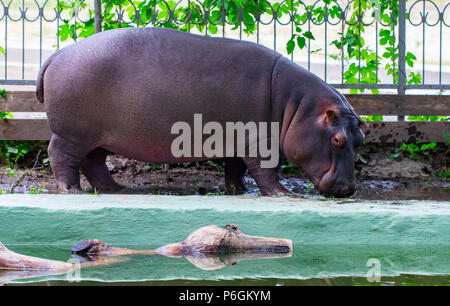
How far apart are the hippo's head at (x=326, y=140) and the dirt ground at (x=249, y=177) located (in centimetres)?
48

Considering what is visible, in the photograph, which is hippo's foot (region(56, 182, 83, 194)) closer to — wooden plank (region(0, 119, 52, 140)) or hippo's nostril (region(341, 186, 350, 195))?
wooden plank (region(0, 119, 52, 140))

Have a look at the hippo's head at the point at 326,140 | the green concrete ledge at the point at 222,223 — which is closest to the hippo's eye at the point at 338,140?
the hippo's head at the point at 326,140

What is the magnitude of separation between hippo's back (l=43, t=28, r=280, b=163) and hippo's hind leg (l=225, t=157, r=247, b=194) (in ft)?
1.68

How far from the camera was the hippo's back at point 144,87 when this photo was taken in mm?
4438

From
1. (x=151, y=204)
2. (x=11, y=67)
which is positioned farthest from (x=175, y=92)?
(x=11, y=67)

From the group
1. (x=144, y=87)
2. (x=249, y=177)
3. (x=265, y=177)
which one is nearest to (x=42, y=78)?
(x=144, y=87)

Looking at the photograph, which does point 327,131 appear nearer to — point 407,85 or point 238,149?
point 238,149

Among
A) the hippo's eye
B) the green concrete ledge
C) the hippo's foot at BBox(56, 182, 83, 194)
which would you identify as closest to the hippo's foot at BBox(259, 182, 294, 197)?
the hippo's eye

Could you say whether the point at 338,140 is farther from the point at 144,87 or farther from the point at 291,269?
the point at 291,269

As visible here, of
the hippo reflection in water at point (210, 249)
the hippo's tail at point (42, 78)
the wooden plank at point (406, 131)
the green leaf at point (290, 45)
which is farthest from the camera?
the green leaf at point (290, 45)

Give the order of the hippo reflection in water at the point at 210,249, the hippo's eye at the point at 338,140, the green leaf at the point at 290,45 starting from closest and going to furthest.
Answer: the hippo reflection in water at the point at 210,249, the hippo's eye at the point at 338,140, the green leaf at the point at 290,45

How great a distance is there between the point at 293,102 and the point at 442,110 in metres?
2.15

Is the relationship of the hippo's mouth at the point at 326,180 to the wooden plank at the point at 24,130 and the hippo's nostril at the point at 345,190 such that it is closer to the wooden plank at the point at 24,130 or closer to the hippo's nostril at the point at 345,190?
the hippo's nostril at the point at 345,190

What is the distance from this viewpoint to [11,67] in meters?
16.9
